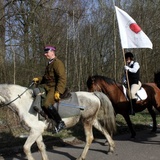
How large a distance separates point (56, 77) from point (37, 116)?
886 millimetres

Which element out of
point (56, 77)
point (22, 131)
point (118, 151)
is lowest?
point (22, 131)

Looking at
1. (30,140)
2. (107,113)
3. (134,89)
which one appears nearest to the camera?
(30,140)

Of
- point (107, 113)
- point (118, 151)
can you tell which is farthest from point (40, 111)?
point (118, 151)

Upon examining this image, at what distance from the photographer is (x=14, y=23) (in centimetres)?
1443

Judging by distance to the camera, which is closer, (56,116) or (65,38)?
(56,116)

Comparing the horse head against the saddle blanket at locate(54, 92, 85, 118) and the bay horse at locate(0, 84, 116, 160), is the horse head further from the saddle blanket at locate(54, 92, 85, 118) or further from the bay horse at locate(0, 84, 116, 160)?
the saddle blanket at locate(54, 92, 85, 118)

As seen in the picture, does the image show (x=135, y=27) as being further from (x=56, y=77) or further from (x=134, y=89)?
(x=56, y=77)

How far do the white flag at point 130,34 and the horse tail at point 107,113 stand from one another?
226 cm

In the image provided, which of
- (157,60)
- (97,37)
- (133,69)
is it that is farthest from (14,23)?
(157,60)

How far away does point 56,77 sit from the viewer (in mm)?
6570

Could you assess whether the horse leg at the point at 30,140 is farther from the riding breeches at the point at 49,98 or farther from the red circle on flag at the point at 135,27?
the red circle on flag at the point at 135,27

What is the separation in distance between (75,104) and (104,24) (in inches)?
443

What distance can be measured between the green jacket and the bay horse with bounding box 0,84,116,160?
1.35ft

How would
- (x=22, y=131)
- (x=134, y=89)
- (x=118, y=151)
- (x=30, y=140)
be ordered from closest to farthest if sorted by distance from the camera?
(x=30, y=140) → (x=118, y=151) → (x=134, y=89) → (x=22, y=131)
